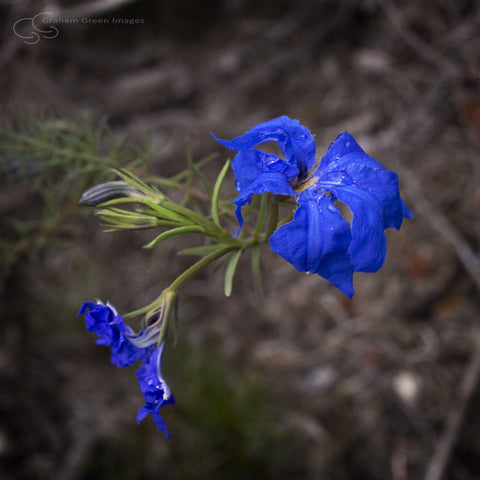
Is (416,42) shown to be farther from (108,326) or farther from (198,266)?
(108,326)

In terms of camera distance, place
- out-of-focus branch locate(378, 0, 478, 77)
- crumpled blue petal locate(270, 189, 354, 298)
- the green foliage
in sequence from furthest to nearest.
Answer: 1. out-of-focus branch locate(378, 0, 478, 77)
2. the green foliage
3. crumpled blue petal locate(270, 189, 354, 298)

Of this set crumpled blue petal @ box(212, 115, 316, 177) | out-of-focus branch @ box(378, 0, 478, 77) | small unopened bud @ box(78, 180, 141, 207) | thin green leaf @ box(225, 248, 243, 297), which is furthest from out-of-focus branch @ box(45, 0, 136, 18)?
thin green leaf @ box(225, 248, 243, 297)

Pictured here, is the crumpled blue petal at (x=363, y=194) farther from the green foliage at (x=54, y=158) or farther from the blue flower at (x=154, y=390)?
the green foliage at (x=54, y=158)

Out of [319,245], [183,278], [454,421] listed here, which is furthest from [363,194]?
[454,421]

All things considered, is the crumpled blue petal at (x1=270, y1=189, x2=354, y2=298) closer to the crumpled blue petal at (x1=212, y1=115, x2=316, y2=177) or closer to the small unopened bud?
the crumpled blue petal at (x1=212, y1=115, x2=316, y2=177)

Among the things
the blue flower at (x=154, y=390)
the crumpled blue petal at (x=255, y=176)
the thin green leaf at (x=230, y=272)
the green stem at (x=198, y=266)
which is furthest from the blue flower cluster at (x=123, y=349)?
the crumpled blue petal at (x=255, y=176)

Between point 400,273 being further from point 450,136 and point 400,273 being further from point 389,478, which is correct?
point 389,478
